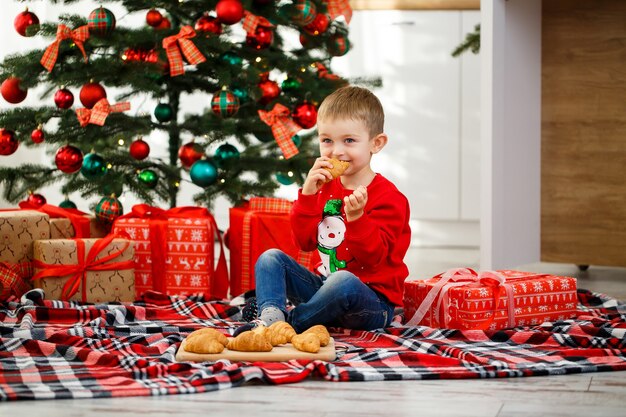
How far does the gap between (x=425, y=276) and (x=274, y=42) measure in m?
0.81

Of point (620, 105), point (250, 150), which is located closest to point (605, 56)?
point (620, 105)

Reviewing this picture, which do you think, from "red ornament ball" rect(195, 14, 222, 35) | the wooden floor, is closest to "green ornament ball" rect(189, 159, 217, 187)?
"red ornament ball" rect(195, 14, 222, 35)

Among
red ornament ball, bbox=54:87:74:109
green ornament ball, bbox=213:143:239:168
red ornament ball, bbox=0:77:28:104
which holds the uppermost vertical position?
red ornament ball, bbox=0:77:28:104

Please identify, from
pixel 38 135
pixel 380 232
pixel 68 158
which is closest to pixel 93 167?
pixel 68 158

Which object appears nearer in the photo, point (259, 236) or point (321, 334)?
point (321, 334)

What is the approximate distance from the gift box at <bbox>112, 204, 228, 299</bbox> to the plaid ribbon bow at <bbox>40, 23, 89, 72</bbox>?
46cm

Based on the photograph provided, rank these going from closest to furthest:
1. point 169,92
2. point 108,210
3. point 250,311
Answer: point 250,311, point 108,210, point 169,92

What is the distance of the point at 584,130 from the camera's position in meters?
2.75

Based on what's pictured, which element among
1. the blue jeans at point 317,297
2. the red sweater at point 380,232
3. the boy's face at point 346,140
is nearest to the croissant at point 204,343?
the blue jeans at point 317,297

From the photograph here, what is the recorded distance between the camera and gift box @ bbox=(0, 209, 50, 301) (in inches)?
84.3

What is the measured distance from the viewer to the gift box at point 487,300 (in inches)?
70.6

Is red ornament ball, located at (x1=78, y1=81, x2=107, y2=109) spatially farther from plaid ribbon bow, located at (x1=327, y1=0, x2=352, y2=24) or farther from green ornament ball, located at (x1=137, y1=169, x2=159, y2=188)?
plaid ribbon bow, located at (x1=327, y1=0, x2=352, y2=24)

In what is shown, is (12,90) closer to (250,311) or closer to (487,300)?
(250,311)

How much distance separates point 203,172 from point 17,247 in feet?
1.63
